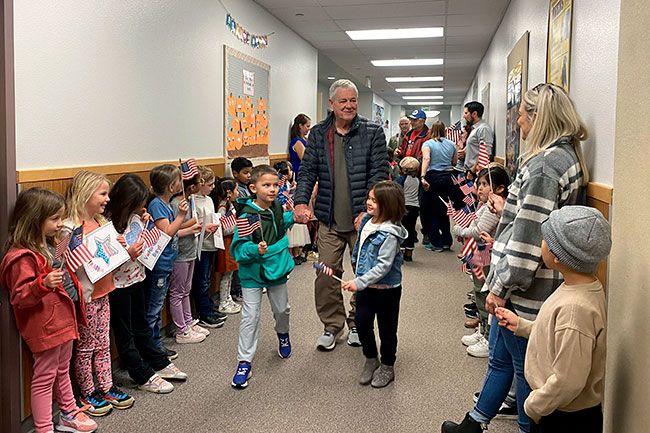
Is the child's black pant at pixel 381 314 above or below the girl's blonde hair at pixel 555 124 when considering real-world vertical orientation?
below

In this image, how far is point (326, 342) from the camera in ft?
12.6

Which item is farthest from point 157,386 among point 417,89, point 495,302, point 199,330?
point 417,89

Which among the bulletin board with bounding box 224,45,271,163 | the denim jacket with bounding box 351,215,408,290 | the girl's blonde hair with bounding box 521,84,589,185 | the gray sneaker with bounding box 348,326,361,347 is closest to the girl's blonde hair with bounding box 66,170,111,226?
the denim jacket with bounding box 351,215,408,290

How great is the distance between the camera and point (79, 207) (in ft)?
9.29

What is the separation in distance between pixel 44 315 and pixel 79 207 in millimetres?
530

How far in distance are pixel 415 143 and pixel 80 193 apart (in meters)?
5.40

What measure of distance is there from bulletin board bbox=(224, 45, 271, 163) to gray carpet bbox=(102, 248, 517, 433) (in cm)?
175

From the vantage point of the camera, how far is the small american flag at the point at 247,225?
328 centimetres

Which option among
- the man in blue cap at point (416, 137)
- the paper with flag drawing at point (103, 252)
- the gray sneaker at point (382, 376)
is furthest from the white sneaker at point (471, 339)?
the man in blue cap at point (416, 137)

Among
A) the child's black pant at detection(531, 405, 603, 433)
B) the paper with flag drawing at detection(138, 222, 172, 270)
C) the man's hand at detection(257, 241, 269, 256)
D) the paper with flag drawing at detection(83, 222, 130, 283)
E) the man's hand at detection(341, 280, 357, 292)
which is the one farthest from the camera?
the man's hand at detection(257, 241, 269, 256)

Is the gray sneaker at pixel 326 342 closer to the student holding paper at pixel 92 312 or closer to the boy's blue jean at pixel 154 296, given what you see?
the boy's blue jean at pixel 154 296

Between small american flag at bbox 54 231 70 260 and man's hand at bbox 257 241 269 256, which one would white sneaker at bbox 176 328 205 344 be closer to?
man's hand at bbox 257 241 269 256

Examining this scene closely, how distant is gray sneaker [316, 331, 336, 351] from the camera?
3.84 meters

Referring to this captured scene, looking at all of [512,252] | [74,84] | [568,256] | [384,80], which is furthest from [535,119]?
[384,80]
